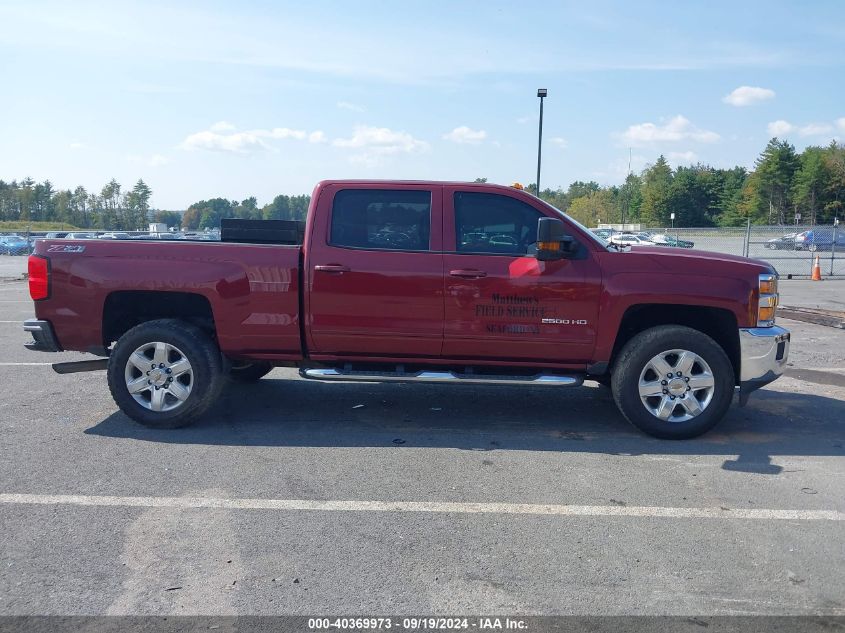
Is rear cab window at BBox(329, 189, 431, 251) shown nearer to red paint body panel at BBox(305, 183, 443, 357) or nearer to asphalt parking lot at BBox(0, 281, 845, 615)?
red paint body panel at BBox(305, 183, 443, 357)

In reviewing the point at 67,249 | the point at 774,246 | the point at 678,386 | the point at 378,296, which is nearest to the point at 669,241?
the point at 774,246

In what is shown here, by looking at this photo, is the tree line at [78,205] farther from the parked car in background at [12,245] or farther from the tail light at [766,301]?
the tail light at [766,301]

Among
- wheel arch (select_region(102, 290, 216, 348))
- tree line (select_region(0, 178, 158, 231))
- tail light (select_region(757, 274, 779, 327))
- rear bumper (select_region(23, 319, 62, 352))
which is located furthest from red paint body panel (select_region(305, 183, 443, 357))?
tree line (select_region(0, 178, 158, 231))

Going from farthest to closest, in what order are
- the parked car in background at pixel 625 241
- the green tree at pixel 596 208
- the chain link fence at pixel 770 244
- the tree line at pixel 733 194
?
the tree line at pixel 733 194, the green tree at pixel 596 208, the chain link fence at pixel 770 244, the parked car in background at pixel 625 241

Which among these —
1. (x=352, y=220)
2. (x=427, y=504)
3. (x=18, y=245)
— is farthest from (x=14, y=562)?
(x=18, y=245)

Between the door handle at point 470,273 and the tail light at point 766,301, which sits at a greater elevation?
the door handle at point 470,273

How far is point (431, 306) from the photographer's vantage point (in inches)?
225

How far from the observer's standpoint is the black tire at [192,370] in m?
5.81

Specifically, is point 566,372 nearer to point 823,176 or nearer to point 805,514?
point 805,514

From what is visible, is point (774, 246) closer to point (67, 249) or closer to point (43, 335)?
point (67, 249)

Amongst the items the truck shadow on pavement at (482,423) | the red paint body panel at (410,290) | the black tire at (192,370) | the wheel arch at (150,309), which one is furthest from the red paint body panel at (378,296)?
the wheel arch at (150,309)

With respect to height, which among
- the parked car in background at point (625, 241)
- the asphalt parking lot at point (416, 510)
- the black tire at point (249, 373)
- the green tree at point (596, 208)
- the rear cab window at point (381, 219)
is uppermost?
the green tree at point (596, 208)

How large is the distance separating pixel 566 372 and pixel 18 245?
115ft

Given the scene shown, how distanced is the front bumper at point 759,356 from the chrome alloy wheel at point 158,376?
14.1 feet
